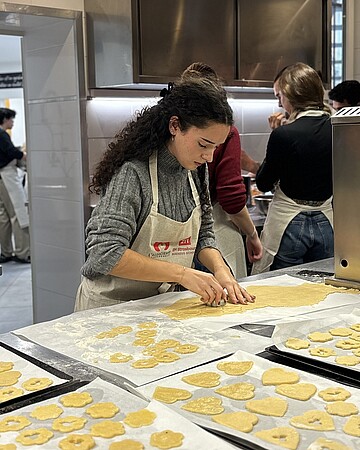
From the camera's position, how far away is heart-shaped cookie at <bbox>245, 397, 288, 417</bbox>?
110cm

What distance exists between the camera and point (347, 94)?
376 cm

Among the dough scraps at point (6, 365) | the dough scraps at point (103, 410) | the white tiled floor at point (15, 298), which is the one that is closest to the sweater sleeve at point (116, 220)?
the dough scraps at point (6, 365)

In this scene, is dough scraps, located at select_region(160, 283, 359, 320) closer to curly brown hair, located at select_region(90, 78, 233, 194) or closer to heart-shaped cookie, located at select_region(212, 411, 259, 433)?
curly brown hair, located at select_region(90, 78, 233, 194)

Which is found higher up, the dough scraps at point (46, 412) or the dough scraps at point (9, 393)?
the dough scraps at point (9, 393)

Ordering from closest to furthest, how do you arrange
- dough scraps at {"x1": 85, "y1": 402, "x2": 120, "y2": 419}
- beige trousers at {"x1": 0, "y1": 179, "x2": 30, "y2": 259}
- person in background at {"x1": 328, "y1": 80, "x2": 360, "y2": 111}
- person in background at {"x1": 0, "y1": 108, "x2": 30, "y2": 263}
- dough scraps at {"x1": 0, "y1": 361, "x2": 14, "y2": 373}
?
dough scraps at {"x1": 85, "y1": 402, "x2": 120, "y2": 419} < dough scraps at {"x1": 0, "y1": 361, "x2": 14, "y2": 373} < person in background at {"x1": 328, "y1": 80, "x2": 360, "y2": 111} < person in background at {"x1": 0, "y1": 108, "x2": 30, "y2": 263} < beige trousers at {"x1": 0, "y1": 179, "x2": 30, "y2": 259}

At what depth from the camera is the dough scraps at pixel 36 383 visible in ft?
3.99

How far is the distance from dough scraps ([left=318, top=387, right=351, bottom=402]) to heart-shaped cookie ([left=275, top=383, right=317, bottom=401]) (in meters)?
0.02

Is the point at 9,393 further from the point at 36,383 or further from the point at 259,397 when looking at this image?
the point at 259,397

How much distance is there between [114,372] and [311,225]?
1545mm

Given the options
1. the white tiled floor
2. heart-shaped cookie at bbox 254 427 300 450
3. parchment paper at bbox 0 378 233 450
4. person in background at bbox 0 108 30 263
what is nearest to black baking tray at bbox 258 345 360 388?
heart-shaped cookie at bbox 254 427 300 450

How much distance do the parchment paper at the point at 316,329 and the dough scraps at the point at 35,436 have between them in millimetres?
565

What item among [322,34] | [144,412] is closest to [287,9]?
[322,34]

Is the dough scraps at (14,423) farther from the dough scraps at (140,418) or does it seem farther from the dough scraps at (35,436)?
the dough scraps at (140,418)

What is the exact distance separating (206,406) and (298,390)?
18 centimetres
